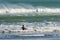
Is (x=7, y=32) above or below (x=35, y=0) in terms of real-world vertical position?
below

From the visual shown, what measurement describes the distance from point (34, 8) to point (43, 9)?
0.57 meters

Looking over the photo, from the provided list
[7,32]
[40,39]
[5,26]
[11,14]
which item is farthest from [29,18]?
[40,39]

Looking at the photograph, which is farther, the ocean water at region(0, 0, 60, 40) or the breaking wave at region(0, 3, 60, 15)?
the breaking wave at region(0, 3, 60, 15)

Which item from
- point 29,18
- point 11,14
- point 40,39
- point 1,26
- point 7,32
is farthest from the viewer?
point 11,14

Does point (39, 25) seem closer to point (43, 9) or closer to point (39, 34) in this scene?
point (39, 34)

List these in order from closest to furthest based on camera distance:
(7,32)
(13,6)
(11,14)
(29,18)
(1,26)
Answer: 1. (7,32)
2. (1,26)
3. (29,18)
4. (11,14)
5. (13,6)

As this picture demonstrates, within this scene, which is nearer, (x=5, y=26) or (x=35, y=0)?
(x=5, y=26)

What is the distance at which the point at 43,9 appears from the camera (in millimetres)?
16562

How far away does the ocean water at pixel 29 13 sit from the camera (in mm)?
13094

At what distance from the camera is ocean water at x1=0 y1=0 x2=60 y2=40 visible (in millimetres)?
13094

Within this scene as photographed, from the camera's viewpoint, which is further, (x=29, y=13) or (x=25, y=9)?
(x=25, y=9)

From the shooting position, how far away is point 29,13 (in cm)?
1603

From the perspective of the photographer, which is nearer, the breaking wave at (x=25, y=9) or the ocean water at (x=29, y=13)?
the ocean water at (x=29, y=13)

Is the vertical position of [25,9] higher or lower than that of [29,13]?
higher
